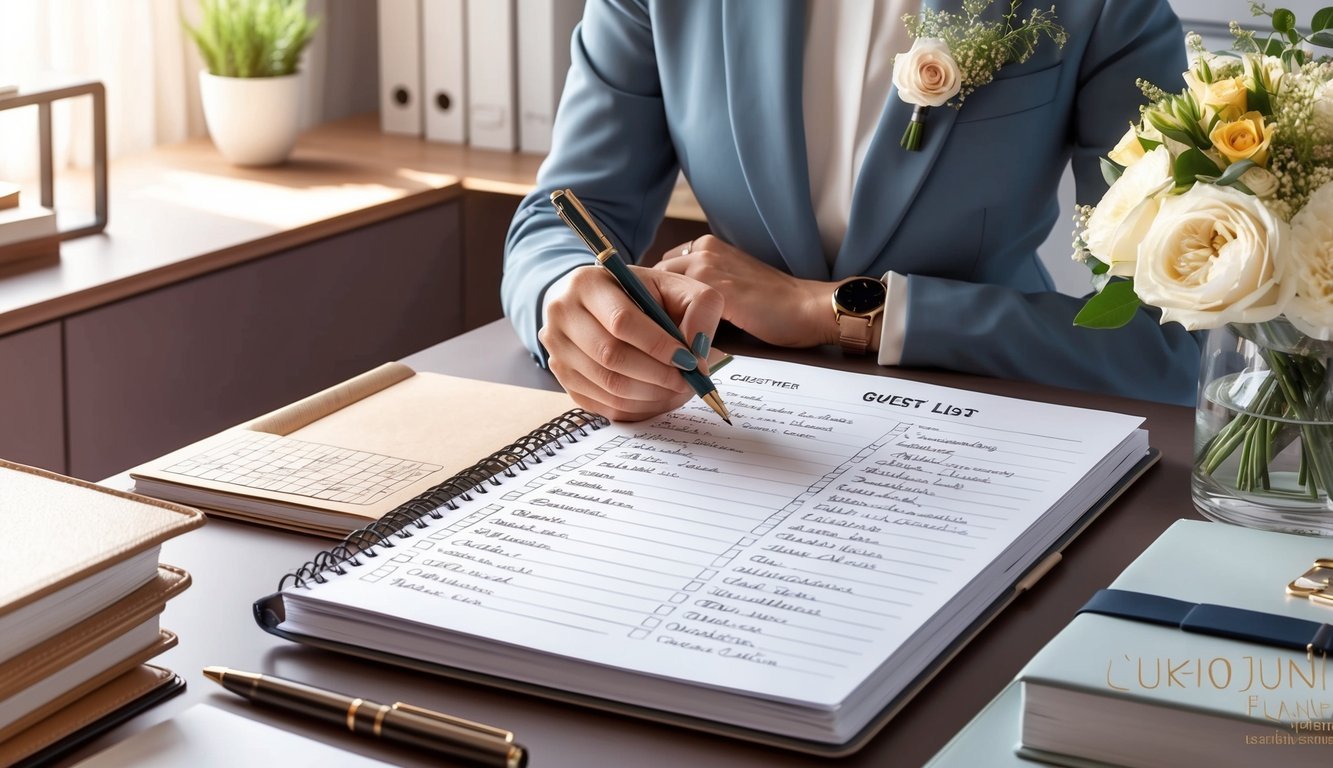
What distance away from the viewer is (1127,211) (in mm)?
852

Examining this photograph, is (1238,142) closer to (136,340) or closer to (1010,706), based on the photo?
(1010,706)

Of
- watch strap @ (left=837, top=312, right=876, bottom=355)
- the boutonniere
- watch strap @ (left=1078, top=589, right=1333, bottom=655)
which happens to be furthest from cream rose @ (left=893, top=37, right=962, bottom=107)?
watch strap @ (left=1078, top=589, right=1333, bottom=655)

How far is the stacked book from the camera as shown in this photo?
64 cm

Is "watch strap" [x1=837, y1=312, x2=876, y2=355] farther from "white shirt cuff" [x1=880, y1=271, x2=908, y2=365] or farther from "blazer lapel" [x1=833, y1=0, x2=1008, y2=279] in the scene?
"blazer lapel" [x1=833, y1=0, x2=1008, y2=279]

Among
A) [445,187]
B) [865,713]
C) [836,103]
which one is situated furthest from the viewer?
[445,187]

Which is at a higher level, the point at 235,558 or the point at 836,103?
the point at 836,103

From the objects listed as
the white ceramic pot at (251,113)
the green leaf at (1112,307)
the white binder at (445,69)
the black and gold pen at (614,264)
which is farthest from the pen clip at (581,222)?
the white binder at (445,69)

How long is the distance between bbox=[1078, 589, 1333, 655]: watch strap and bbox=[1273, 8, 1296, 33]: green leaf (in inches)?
14.4

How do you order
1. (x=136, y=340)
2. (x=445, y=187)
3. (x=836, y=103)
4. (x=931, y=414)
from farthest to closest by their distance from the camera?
(x=445, y=187) < (x=136, y=340) < (x=836, y=103) < (x=931, y=414)

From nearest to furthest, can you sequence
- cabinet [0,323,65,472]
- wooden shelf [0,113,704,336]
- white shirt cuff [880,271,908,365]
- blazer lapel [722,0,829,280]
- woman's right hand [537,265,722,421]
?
1. woman's right hand [537,265,722,421]
2. white shirt cuff [880,271,908,365]
3. blazer lapel [722,0,829,280]
4. cabinet [0,323,65,472]
5. wooden shelf [0,113,704,336]

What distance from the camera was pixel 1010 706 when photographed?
69 cm

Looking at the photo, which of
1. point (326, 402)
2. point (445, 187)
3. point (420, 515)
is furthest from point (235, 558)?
point (445, 187)

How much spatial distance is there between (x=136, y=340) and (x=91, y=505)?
1139mm

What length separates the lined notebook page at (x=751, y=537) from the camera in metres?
0.72
